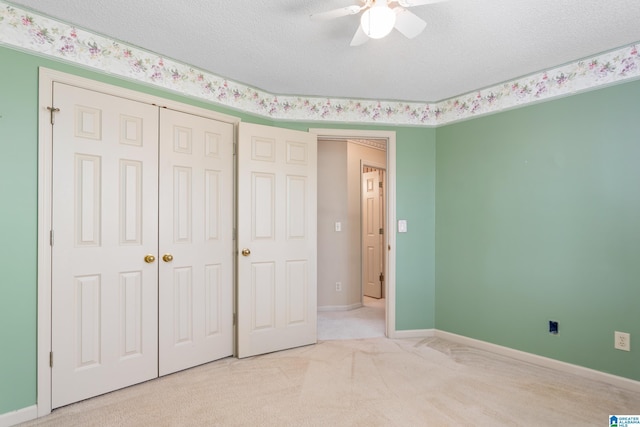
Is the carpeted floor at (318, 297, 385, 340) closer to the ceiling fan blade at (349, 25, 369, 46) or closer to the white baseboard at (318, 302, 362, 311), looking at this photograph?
the white baseboard at (318, 302, 362, 311)

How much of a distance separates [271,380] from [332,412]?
622mm

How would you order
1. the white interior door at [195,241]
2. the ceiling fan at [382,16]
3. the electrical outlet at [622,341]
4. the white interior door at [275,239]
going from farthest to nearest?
the white interior door at [275,239], the white interior door at [195,241], the electrical outlet at [622,341], the ceiling fan at [382,16]

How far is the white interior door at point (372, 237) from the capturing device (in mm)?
5648

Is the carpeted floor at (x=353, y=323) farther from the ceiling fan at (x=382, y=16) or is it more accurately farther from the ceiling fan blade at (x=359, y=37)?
the ceiling fan at (x=382, y=16)

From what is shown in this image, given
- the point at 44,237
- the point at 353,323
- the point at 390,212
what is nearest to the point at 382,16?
the point at 390,212

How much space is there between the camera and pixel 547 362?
2832 mm

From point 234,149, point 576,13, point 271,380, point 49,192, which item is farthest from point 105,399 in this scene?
point 576,13

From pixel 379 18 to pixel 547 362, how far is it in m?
2.92

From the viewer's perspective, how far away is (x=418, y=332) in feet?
11.9

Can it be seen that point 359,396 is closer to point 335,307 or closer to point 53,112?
point 335,307

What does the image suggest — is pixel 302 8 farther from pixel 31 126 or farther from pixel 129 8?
pixel 31 126

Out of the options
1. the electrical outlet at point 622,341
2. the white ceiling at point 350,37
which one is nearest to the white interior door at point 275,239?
the white ceiling at point 350,37

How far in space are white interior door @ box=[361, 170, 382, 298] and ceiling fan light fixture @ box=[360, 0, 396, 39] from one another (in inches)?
155

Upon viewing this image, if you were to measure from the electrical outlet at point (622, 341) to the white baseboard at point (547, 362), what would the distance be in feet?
0.71
